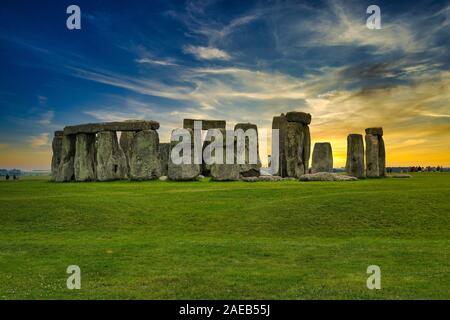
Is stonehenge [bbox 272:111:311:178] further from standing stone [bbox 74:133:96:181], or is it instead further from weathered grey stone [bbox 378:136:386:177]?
standing stone [bbox 74:133:96:181]

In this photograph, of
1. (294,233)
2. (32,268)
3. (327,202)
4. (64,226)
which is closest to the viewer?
(32,268)

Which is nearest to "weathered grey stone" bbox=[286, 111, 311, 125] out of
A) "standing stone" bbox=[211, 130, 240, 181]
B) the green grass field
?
"standing stone" bbox=[211, 130, 240, 181]

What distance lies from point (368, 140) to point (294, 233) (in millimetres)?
19817

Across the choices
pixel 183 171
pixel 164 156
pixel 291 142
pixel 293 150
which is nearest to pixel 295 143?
pixel 291 142

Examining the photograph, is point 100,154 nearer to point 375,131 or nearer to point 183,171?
point 183,171

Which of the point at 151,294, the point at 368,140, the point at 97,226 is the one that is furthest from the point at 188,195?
the point at 368,140

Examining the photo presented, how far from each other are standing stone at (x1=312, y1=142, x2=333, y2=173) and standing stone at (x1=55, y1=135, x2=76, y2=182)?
56.0ft

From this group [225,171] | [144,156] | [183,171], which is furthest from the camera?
[144,156]

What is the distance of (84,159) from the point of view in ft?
95.0

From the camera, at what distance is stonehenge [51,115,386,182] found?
26312mm

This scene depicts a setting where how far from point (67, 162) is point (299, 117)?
16.1m

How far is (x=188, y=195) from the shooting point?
17969mm

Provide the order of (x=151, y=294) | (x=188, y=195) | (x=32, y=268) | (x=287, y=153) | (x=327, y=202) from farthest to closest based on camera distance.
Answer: (x=287, y=153)
(x=188, y=195)
(x=327, y=202)
(x=32, y=268)
(x=151, y=294)
